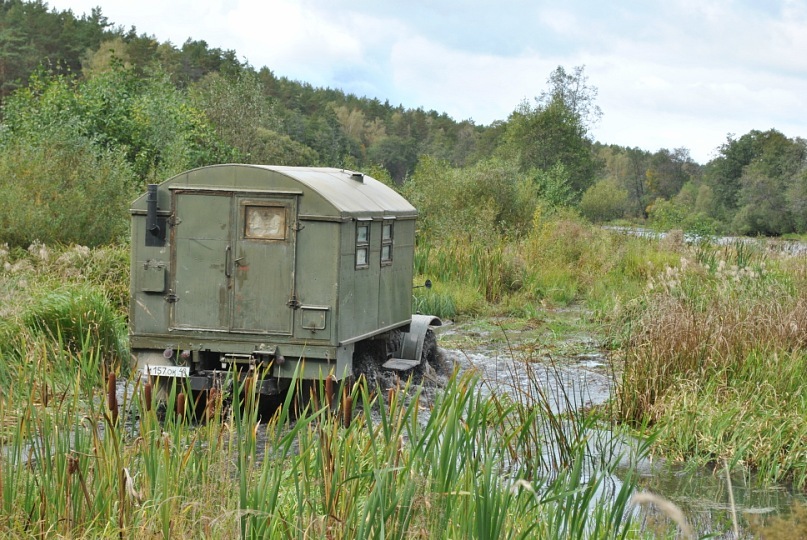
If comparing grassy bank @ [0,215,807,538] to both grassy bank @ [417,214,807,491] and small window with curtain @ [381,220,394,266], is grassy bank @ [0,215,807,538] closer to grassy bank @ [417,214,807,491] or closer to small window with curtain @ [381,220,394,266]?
grassy bank @ [417,214,807,491]

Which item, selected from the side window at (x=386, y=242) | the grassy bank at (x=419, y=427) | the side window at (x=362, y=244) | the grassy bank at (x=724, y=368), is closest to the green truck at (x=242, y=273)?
the side window at (x=362, y=244)

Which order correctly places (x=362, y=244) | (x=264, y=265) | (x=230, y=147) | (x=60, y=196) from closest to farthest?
(x=264, y=265) < (x=362, y=244) < (x=60, y=196) < (x=230, y=147)

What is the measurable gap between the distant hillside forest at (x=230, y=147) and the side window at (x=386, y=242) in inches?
302

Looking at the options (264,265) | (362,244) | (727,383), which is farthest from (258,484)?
(727,383)

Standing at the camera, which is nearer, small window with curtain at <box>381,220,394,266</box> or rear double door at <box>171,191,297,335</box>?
rear double door at <box>171,191,297,335</box>

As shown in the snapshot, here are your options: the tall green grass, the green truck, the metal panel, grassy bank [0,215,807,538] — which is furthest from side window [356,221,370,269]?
the tall green grass

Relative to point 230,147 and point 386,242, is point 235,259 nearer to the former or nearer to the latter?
point 386,242

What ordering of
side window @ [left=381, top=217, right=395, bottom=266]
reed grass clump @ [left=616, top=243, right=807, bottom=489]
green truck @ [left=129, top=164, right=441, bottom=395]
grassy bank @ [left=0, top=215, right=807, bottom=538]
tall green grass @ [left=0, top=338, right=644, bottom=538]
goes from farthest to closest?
side window @ [left=381, top=217, right=395, bottom=266] → green truck @ [left=129, top=164, right=441, bottom=395] → reed grass clump @ [left=616, top=243, right=807, bottom=489] → grassy bank @ [left=0, top=215, right=807, bottom=538] → tall green grass @ [left=0, top=338, right=644, bottom=538]

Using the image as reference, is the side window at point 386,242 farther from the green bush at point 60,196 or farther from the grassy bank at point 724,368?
the green bush at point 60,196

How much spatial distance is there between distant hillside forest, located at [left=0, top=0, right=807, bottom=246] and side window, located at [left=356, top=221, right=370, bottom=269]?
8.12m

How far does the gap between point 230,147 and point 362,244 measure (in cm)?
1746

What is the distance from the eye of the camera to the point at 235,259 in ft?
32.3

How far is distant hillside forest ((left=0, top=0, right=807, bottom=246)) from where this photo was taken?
18266 millimetres

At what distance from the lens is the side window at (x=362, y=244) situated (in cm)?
1033
